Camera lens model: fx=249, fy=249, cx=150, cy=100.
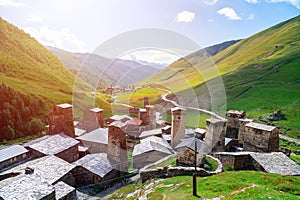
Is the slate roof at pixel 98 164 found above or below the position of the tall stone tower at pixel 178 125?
below

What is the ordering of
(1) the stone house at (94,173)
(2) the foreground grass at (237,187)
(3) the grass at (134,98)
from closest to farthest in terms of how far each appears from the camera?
1. (2) the foreground grass at (237,187)
2. (1) the stone house at (94,173)
3. (3) the grass at (134,98)

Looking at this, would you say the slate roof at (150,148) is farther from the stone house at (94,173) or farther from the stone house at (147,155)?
the stone house at (94,173)

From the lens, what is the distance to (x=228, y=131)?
49000 mm

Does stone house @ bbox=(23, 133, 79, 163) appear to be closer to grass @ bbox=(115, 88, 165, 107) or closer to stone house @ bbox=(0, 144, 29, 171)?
stone house @ bbox=(0, 144, 29, 171)

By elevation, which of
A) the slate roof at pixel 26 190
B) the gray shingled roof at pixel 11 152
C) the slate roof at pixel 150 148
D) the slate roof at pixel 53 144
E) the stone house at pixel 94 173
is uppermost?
the slate roof at pixel 26 190

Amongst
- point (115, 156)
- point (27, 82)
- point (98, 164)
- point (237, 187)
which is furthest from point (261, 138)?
point (27, 82)

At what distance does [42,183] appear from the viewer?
75.2ft

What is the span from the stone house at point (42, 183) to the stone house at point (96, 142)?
13.4 meters

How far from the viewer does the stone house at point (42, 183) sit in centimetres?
2122

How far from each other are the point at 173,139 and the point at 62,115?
71.1 ft

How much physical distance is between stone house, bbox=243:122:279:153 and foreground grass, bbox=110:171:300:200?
46.6 feet

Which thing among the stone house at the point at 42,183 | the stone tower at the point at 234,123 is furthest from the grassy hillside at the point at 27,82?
the stone tower at the point at 234,123

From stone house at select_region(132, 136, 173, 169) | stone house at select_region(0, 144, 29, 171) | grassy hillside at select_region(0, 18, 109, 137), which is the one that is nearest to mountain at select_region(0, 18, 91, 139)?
grassy hillside at select_region(0, 18, 109, 137)

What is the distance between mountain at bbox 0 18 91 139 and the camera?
7838 cm
